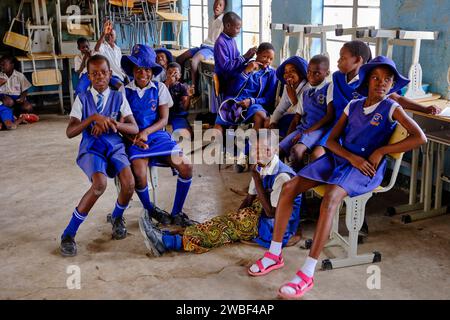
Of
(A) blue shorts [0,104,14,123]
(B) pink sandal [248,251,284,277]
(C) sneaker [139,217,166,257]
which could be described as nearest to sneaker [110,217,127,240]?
(C) sneaker [139,217,166,257]

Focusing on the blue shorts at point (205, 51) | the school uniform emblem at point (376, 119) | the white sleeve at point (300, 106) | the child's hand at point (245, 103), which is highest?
the blue shorts at point (205, 51)

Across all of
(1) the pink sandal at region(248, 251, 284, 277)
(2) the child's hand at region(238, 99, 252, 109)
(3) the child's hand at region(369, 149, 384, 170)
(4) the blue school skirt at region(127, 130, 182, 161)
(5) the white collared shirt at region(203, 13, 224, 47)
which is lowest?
(1) the pink sandal at region(248, 251, 284, 277)

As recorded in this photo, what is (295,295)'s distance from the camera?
253 centimetres

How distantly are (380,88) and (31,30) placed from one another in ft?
19.3

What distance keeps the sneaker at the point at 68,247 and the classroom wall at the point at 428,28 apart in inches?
103

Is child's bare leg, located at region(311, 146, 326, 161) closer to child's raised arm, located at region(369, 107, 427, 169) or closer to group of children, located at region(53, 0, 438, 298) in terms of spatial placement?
group of children, located at region(53, 0, 438, 298)

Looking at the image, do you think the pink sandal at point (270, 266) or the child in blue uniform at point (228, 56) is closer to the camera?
the pink sandal at point (270, 266)

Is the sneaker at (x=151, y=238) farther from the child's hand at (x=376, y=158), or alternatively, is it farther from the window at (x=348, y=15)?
the window at (x=348, y=15)

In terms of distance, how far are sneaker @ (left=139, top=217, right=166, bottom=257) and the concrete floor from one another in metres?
0.05

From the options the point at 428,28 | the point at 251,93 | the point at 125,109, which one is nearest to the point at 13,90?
the point at 251,93

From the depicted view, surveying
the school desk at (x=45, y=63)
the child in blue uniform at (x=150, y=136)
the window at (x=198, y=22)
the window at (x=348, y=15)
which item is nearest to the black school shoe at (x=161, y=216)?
the child in blue uniform at (x=150, y=136)

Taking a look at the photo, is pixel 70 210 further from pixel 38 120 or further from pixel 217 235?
pixel 38 120

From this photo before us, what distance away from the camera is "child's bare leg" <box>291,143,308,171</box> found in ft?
11.0

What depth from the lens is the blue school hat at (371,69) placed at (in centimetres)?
267
